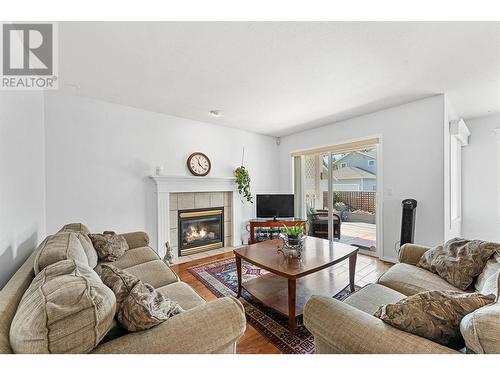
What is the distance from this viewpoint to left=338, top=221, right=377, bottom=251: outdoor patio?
143 inches

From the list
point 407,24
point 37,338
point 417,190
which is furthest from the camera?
point 417,190

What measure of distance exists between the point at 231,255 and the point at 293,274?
6.66 ft

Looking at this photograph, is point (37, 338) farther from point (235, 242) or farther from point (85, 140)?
point (235, 242)

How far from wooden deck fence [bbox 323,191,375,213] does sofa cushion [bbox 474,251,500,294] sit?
212 centimetres

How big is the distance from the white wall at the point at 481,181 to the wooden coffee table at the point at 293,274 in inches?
115

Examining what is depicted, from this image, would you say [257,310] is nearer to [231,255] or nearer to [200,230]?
[231,255]

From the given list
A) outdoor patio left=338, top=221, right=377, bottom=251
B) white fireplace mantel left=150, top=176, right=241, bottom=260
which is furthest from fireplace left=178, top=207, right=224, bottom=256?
outdoor patio left=338, top=221, right=377, bottom=251

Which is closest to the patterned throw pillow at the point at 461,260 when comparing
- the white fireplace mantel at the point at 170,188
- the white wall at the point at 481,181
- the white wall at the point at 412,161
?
Result: the white wall at the point at 412,161

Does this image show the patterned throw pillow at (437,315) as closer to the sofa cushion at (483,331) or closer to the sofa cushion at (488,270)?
the sofa cushion at (483,331)

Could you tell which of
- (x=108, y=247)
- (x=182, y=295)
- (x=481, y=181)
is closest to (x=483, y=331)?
(x=182, y=295)
